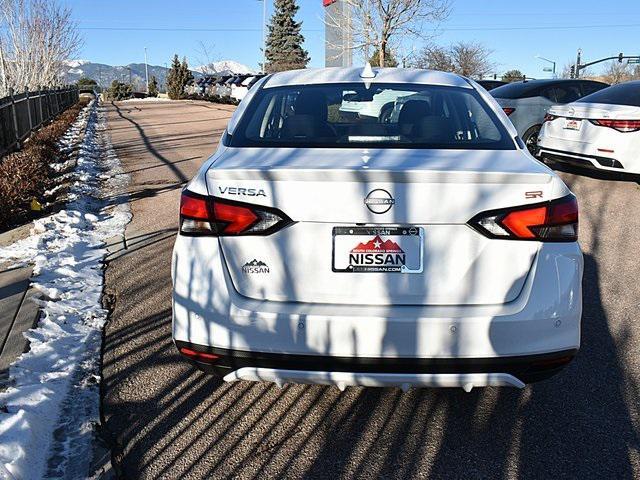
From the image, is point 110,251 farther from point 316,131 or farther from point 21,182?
point 316,131

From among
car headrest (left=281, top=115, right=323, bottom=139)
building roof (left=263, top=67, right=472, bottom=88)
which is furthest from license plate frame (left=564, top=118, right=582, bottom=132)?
car headrest (left=281, top=115, right=323, bottom=139)

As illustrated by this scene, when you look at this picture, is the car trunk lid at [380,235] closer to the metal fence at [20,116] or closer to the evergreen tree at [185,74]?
the metal fence at [20,116]

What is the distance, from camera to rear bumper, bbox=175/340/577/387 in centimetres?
248

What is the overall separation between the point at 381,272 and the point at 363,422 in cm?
88

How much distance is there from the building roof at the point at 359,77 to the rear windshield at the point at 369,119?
0.23 ft

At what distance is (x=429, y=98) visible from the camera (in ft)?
12.1

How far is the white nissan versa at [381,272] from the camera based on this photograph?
8.03ft

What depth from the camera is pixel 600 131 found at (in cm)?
805

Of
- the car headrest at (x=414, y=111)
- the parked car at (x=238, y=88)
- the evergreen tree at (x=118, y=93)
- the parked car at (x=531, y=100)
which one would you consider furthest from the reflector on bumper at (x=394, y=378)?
the evergreen tree at (x=118, y=93)

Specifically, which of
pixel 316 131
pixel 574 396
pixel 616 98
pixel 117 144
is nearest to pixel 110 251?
pixel 316 131

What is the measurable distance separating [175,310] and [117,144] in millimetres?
15097

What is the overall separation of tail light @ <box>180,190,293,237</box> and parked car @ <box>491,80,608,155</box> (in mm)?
9128

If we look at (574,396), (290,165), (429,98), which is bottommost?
(574,396)

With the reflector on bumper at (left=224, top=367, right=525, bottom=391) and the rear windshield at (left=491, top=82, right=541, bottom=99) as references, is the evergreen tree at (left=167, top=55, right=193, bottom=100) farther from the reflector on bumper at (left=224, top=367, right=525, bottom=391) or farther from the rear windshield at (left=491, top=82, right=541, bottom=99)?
the reflector on bumper at (left=224, top=367, right=525, bottom=391)
